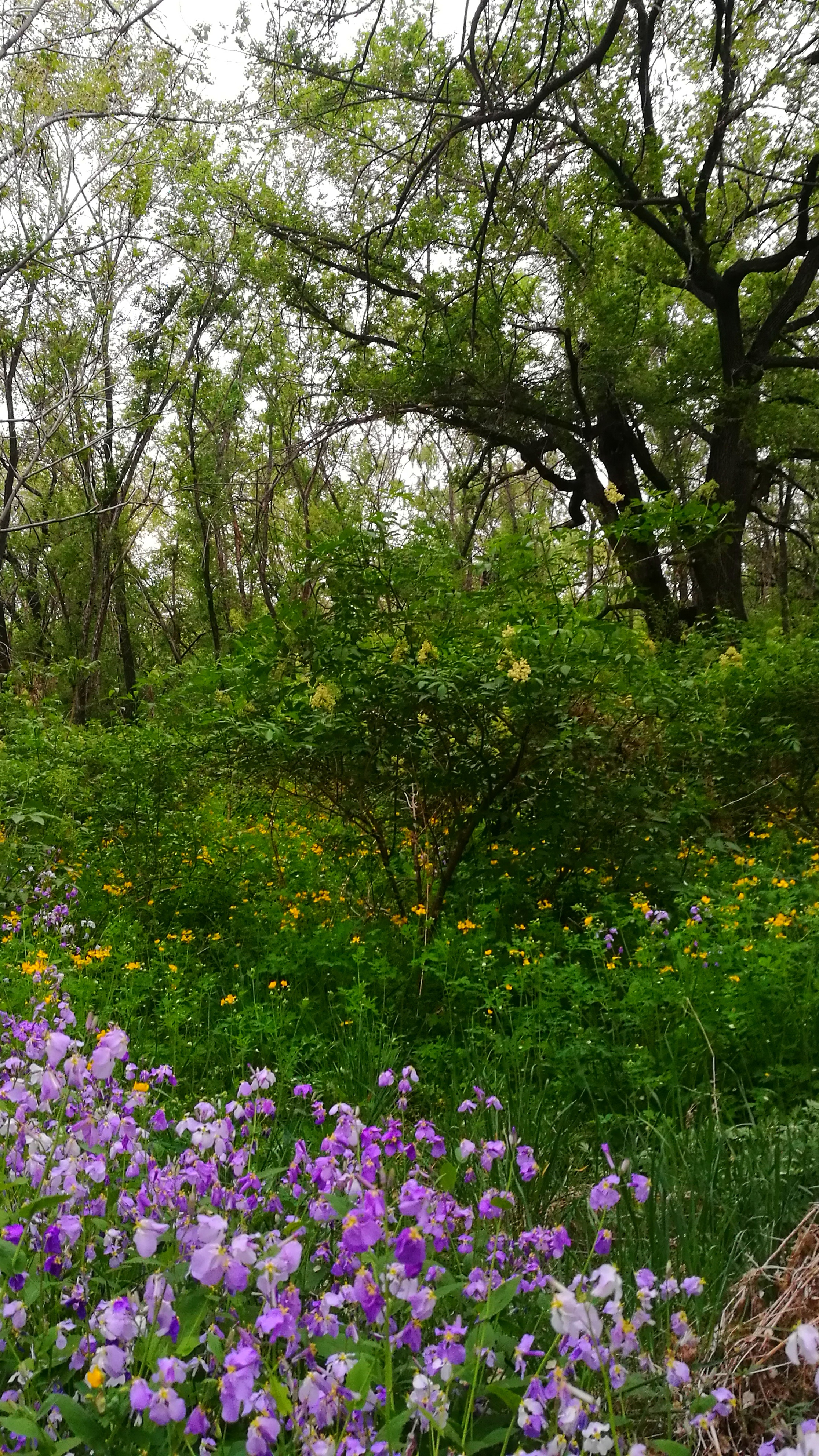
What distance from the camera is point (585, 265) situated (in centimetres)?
754

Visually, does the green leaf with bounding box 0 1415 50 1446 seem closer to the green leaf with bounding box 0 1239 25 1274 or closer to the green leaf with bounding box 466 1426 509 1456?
the green leaf with bounding box 0 1239 25 1274

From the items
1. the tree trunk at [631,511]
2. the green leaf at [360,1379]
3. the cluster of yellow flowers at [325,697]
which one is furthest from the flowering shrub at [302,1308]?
the tree trunk at [631,511]

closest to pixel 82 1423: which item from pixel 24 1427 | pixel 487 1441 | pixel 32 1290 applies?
pixel 24 1427

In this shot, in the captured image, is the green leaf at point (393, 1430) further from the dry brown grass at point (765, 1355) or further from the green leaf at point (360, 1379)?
the dry brown grass at point (765, 1355)

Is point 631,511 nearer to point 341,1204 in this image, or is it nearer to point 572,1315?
point 341,1204

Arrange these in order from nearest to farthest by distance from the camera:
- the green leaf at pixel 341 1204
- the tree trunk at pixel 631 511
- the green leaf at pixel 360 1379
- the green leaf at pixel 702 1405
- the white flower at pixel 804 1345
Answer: the white flower at pixel 804 1345
the green leaf at pixel 360 1379
the green leaf at pixel 702 1405
the green leaf at pixel 341 1204
the tree trunk at pixel 631 511

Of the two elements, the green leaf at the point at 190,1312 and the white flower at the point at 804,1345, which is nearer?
the white flower at the point at 804,1345

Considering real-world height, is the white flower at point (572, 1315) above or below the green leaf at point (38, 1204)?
below

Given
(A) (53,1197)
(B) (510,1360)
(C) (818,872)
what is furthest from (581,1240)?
(C) (818,872)

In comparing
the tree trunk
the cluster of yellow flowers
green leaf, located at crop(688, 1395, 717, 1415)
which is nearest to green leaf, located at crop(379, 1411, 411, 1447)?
green leaf, located at crop(688, 1395, 717, 1415)

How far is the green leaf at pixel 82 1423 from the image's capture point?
104cm

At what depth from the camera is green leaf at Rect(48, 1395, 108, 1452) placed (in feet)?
3.40

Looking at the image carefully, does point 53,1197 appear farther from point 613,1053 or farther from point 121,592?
point 121,592

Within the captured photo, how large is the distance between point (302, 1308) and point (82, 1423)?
32cm
